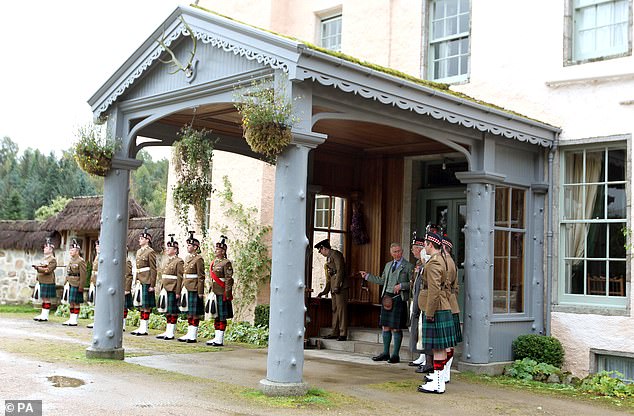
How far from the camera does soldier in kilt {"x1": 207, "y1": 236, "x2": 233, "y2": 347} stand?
44.9 feet

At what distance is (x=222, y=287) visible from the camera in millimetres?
13852

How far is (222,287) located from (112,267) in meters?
3.51

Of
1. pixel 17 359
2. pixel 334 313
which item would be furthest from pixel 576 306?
pixel 17 359

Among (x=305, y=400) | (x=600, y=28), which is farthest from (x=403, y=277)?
(x=600, y=28)

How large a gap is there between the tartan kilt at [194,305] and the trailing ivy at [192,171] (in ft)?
15.0

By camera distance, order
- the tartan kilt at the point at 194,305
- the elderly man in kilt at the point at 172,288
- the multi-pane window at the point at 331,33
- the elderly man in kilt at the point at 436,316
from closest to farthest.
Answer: the elderly man in kilt at the point at 436,316
the tartan kilt at the point at 194,305
the elderly man in kilt at the point at 172,288
the multi-pane window at the point at 331,33

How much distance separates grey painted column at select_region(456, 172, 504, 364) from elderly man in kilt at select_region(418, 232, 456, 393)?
146 cm

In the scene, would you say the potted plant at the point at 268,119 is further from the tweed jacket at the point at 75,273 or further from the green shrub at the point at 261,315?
the tweed jacket at the point at 75,273

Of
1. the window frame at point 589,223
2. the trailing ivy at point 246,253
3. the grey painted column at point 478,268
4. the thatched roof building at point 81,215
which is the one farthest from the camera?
the thatched roof building at point 81,215

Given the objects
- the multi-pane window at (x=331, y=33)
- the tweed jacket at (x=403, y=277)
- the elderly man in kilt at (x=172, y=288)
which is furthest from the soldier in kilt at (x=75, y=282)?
the tweed jacket at (x=403, y=277)

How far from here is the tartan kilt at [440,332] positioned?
9.28 metres

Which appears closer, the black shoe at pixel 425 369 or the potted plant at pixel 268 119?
the potted plant at pixel 268 119

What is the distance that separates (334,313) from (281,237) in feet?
17.1

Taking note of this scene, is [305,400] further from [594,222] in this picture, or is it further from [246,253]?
[246,253]
